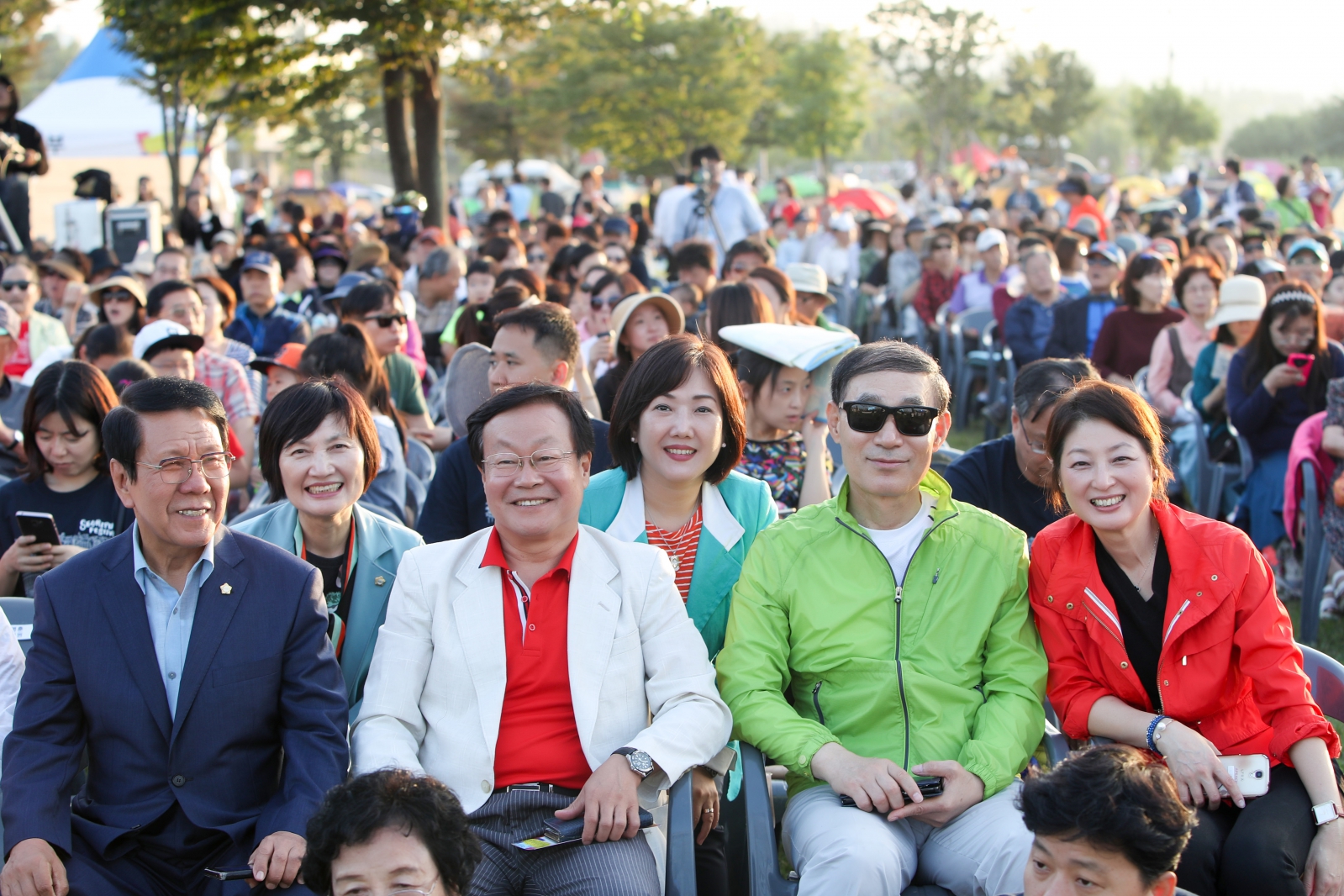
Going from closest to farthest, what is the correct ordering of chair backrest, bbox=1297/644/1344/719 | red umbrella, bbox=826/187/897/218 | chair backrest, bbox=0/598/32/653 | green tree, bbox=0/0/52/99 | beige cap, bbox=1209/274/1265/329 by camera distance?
chair backrest, bbox=1297/644/1344/719 → chair backrest, bbox=0/598/32/653 → beige cap, bbox=1209/274/1265/329 → green tree, bbox=0/0/52/99 → red umbrella, bbox=826/187/897/218

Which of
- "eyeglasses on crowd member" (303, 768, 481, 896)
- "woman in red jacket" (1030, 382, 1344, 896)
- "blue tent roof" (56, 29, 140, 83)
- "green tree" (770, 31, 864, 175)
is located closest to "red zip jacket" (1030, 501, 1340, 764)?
"woman in red jacket" (1030, 382, 1344, 896)

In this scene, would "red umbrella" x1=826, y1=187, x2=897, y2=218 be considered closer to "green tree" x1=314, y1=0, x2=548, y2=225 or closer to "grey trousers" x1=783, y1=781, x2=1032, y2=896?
"green tree" x1=314, y1=0, x2=548, y2=225

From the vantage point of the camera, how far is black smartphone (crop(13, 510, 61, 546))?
365 centimetres

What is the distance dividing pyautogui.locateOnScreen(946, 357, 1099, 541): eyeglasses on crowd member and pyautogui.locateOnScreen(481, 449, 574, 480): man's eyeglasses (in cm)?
145

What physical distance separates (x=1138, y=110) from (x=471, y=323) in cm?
5650

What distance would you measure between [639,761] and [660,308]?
11.1 feet

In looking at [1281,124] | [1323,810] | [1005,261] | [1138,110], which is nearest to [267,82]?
[1005,261]

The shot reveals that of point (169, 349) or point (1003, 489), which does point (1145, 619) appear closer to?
point (1003, 489)

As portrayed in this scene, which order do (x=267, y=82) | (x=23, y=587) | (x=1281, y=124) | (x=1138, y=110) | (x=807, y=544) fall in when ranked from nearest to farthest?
(x=807, y=544) → (x=23, y=587) → (x=267, y=82) → (x=1138, y=110) → (x=1281, y=124)

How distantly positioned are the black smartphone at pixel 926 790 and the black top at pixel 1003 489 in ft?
4.05

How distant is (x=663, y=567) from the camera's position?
9.57ft

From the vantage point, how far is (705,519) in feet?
11.0

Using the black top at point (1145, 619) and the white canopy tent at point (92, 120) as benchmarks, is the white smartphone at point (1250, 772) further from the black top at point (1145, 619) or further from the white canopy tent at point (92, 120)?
the white canopy tent at point (92, 120)

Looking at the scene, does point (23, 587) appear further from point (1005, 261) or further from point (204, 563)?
point (1005, 261)
